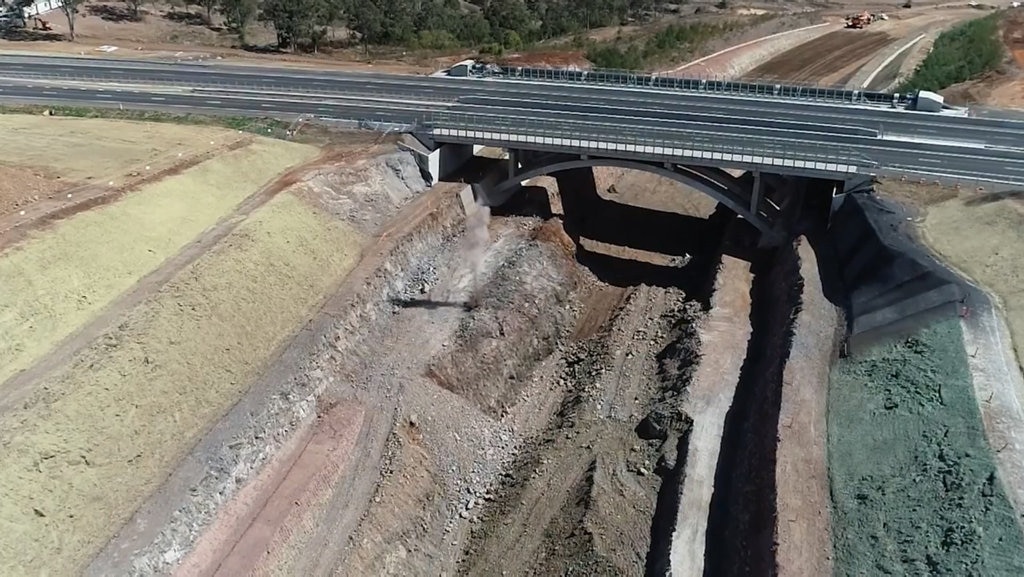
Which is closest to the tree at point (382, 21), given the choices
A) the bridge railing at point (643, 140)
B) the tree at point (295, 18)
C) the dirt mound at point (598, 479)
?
the tree at point (295, 18)

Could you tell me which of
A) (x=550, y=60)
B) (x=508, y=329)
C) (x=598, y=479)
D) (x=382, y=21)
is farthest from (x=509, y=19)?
(x=598, y=479)

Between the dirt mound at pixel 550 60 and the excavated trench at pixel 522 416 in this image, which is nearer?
the excavated trench at pixel 522 416

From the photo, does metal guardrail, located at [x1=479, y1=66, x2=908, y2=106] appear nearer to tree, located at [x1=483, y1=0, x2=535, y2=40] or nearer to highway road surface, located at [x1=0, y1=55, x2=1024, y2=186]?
highway road surface, located at [x1=0, y1=55, x2=1024, y2=186]

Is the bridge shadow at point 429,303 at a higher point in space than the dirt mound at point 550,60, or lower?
lower

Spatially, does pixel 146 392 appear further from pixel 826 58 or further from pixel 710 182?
pixel 826 58

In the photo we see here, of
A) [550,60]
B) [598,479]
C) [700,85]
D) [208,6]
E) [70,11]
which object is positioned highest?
[208,6]

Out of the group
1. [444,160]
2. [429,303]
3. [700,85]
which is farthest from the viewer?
[700,85]

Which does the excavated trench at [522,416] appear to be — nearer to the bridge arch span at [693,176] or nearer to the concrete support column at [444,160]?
the concrete support column at [444,160]

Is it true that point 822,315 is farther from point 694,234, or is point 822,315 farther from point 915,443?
point 694,234

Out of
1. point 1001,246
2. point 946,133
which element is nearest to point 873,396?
point 1001,246
